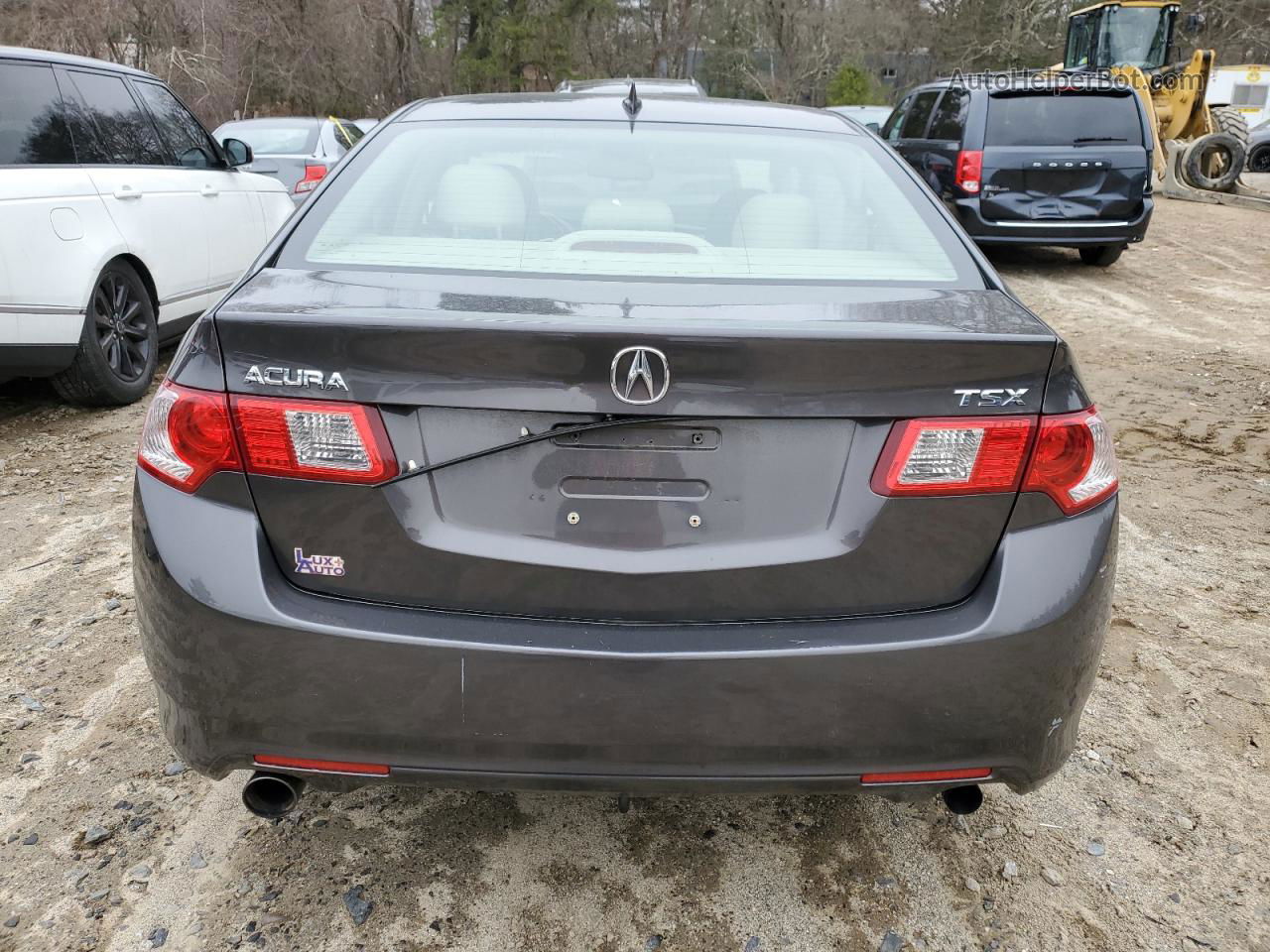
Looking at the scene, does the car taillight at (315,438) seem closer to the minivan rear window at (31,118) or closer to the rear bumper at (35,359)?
the rear bumper at (35,359)

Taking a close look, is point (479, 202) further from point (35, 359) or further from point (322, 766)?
point (35, 359)

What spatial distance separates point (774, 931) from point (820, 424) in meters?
1.09

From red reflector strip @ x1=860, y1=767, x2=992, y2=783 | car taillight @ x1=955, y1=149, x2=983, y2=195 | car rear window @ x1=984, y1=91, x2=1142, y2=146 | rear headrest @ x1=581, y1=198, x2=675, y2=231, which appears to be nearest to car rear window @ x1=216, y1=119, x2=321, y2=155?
car taillight @ x1=955, y1=149, x2=983, y2=195

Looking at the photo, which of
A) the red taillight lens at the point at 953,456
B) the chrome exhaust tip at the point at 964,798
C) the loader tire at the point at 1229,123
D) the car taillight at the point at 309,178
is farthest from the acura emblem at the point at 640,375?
the loader tire at the point at 1229,123

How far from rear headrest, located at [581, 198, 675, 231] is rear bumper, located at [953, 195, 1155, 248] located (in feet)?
26.0

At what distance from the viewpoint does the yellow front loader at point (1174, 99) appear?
15359 mm

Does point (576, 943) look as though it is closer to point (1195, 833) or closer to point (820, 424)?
point (820, 424)

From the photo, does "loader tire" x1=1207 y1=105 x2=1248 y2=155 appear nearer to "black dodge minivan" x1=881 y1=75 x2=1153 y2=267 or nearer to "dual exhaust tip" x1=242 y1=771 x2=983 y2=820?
"black dodge minivan" x1=881 y1=75 x2=1153 y2=267

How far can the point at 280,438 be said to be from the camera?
1.74 m

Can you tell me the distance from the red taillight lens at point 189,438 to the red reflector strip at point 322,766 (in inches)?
19.7

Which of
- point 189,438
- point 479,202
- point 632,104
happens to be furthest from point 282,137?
point 189,438

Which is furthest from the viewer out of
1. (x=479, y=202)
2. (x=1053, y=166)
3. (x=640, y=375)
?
(x=1053, y=166)

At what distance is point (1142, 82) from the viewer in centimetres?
1480

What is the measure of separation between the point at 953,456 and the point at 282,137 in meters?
10.4
